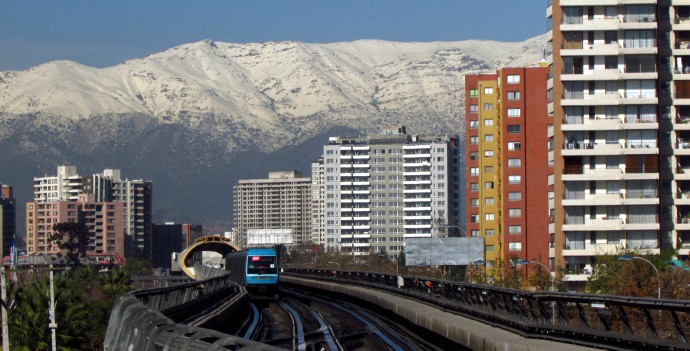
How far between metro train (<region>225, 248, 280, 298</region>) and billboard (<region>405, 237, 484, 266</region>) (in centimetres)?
4165

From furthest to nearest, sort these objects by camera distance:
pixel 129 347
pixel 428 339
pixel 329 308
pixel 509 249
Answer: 1. pixel 509 249
2. pixel 329 308
3. pixel 428 339
4. pixel 129 347

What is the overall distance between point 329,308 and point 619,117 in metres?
43.2

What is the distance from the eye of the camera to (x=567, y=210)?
374ft

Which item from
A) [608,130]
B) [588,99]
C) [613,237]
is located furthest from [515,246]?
[588,99]

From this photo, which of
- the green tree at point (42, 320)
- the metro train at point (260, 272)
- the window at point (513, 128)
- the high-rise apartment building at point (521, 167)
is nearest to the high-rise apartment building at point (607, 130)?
the metro train at point (260, 272)

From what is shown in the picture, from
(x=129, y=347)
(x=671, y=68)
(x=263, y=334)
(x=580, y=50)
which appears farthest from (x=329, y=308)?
(x=129, y=347)

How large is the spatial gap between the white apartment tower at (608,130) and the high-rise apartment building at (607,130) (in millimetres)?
93

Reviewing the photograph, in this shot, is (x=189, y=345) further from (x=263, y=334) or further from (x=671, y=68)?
(x=671, y=68)

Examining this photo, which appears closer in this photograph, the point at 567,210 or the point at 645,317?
the point at 645,317

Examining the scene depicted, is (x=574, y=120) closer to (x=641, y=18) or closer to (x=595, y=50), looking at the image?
(x=595, y=50)

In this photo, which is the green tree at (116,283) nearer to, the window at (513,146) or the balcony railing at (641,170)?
the window at (513,146)

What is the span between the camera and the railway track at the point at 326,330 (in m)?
45.6

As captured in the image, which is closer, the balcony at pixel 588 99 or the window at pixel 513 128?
the balcony at pixel 588 99

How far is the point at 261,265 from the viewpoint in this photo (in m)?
103
